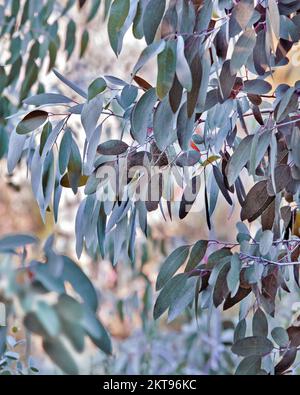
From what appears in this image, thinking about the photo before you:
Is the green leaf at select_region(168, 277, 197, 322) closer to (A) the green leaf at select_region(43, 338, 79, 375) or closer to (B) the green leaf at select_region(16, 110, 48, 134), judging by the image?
(B) the green leaf at select_region(16, 110, 48, 134)

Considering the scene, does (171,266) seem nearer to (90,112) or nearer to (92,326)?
(90,112)

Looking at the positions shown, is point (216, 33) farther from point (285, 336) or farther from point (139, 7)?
point (285, 336)

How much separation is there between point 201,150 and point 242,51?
29cm

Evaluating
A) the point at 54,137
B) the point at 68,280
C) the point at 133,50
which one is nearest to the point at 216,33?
the point at 54,137

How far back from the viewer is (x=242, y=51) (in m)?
0.94

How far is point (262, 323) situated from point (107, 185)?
30 centimetres

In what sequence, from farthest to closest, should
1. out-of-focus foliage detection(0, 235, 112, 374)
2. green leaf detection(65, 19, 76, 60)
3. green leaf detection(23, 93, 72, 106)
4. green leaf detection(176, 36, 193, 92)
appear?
green leaf detection(65, 19, 76, 60)
green leaf detection(23, 93, 72, 106)
green leaf detection(176, 36, 193, 92)
out-of-focus foliage detection(0, 235, 112, 374)

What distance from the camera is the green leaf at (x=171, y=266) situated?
1135 millimetres

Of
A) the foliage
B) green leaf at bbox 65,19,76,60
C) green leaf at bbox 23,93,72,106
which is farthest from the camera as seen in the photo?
green leaf at bbox 65,19,76,60

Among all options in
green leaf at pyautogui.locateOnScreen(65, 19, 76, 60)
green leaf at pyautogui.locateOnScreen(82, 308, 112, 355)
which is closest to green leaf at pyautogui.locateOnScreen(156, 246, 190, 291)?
green leaf at pyautogui.locateOnScreen(82, 308, 112, 355)

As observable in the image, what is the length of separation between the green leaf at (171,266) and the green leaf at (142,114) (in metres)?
0.24

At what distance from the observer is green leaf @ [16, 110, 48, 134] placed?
104 centimetres

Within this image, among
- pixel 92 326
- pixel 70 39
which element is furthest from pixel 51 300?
pixel 70 39

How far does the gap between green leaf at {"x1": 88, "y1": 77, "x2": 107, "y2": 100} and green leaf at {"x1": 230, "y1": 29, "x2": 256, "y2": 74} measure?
0.57ft
